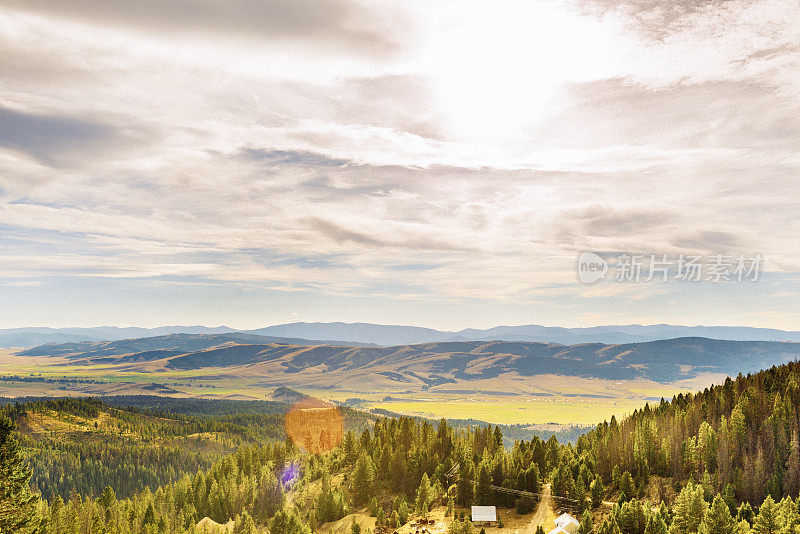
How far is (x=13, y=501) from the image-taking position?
225ft

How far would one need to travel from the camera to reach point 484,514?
12594 cm

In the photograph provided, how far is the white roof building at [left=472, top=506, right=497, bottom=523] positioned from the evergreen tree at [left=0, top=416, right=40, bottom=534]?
9074 cm

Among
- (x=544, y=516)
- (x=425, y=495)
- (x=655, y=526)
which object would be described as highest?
(x=655, y=526)

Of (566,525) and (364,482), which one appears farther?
(364,482)

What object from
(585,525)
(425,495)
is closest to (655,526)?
(585,525)

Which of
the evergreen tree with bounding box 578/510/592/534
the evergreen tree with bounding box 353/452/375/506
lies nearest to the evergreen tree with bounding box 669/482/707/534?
the evergreen tree with bounding box 578/510/592/534

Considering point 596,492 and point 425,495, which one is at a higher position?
point 596,492

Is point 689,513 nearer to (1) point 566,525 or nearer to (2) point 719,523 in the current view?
(2) point 719,523

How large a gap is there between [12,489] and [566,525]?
9786cm

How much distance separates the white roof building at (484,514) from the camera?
12462 cm

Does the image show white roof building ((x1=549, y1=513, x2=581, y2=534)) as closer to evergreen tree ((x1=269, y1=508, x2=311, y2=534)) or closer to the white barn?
the white barn

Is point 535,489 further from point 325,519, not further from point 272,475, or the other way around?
point 272,475

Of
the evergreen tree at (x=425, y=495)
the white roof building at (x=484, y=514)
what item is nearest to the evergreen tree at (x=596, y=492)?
the white roof building at (x=484, y=514)

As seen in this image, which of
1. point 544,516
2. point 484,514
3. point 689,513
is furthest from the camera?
point 484,514
